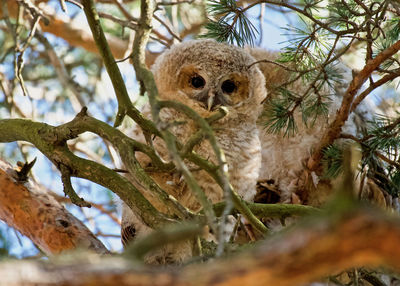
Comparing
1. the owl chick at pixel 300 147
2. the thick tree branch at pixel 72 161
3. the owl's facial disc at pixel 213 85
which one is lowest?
the thick tree branch at pixel 72 161

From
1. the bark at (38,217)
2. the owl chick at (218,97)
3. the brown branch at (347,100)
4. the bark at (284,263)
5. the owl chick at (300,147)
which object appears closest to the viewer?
the bark at (284,263)

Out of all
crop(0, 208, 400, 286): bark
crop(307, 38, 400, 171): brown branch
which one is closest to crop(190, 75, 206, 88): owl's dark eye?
crop(307, 38, 400, 171): brown branch

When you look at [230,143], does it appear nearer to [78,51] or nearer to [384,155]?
[384,155]

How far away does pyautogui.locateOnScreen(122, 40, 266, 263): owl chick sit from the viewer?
2.89 m

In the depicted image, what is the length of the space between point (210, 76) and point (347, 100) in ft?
3.24

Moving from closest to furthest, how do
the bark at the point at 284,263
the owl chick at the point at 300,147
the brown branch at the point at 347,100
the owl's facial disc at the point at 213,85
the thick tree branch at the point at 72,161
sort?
the bark at the point at 284,263 < the thick tree branch at the point at 72,161 < the brown branch at the point at 347,100 < the owl's facial disc at the point at 213,85 < the owl chick at the point at 300,147

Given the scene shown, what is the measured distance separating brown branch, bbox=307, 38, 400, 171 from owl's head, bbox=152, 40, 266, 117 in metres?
0.53

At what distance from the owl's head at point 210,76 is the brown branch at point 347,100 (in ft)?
1.75

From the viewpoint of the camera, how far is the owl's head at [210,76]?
3.13 meters

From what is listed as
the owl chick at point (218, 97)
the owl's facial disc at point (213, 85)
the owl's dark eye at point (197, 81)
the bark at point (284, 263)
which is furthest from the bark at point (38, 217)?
the bark at point (284, 263)

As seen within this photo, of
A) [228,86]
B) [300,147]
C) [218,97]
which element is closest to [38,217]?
[218,97]

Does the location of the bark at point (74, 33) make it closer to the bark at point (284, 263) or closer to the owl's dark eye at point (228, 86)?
the owl's dark eye at point (228, 86)

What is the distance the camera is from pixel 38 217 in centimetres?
236

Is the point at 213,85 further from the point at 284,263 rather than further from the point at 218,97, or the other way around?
the point at 284,263
